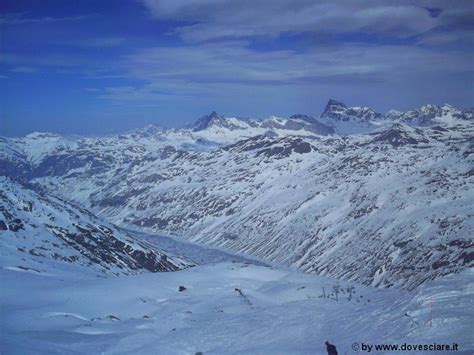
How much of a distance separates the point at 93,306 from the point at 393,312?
32532 millimetres

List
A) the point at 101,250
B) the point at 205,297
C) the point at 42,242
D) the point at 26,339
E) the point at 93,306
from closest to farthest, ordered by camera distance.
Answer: the point at 26,339
the point at 93,306
the point at 205,297
the point at 42,242
the point at 101,250

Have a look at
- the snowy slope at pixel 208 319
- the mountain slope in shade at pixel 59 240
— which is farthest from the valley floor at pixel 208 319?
the mountain slope in shade at pixel 59 240

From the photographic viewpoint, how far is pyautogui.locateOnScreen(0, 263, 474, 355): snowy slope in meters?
31.5

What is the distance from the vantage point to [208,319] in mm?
45219

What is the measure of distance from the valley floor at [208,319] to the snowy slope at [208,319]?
0.27 feet

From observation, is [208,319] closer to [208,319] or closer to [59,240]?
[208,319]

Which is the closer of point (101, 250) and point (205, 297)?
point (205, 297)

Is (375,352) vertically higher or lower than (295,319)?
higher

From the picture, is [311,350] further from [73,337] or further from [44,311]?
[44,311]

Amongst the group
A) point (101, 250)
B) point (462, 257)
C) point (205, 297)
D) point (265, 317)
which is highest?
point (265, 317)

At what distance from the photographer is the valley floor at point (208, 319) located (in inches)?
1244

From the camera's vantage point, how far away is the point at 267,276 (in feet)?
267

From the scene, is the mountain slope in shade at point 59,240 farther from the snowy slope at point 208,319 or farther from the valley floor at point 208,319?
the valley floor at point 208,319

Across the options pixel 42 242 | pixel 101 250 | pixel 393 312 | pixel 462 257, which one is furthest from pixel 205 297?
pixel 462 257
